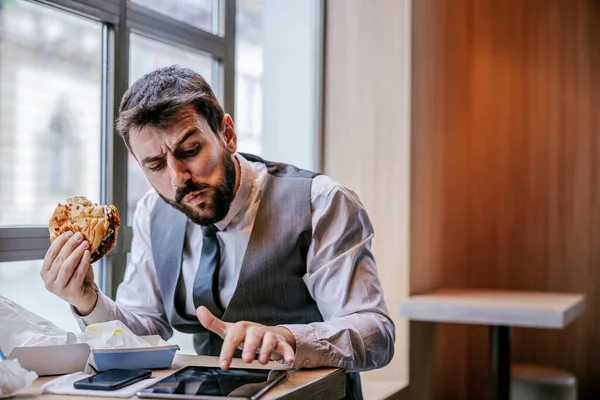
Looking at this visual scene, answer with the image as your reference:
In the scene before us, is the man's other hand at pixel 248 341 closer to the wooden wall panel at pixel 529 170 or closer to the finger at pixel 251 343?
the finger at pixel 251 343

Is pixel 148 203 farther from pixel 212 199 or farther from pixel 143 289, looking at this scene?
pixel 212 199

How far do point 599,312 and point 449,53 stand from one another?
1.71m

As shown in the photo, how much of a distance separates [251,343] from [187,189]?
0.49 metres

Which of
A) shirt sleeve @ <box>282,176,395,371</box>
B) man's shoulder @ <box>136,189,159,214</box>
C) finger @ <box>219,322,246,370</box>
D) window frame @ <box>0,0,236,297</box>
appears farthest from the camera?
window frame @ <box>0,0,236,297</box>

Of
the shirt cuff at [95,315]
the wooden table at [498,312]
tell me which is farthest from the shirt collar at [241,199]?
the wooden table at [498,312]

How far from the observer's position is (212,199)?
1739 millimetres

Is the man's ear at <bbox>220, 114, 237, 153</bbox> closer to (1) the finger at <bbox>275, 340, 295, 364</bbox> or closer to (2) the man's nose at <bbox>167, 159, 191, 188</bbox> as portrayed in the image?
(2) the man's nose at <bbox>167, 159, 191, 188</bbox>

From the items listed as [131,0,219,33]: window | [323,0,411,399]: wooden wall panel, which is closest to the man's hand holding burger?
[131,0,219,33]: window

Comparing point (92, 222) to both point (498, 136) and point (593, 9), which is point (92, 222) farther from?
point (593, 9)

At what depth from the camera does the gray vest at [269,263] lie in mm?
1854

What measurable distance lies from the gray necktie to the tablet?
451 mm

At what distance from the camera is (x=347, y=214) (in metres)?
1.88

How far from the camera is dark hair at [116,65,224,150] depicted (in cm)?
162

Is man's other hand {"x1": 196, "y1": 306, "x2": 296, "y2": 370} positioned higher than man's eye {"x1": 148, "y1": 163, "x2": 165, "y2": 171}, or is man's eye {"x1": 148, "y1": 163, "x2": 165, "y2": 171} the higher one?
man's eye {"x1": 148, "y1": 163, "x2": 165, "y2": 171}
